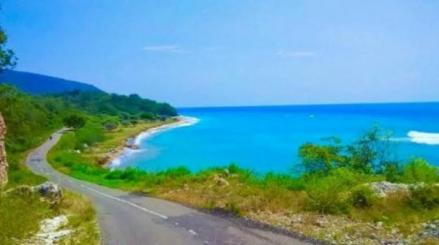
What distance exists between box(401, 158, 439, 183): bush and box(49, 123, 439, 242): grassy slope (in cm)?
220

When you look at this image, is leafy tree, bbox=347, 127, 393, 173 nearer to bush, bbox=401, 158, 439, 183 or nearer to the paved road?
bush, bbox=401, 158, 439, 183

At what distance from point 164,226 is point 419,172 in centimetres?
1497

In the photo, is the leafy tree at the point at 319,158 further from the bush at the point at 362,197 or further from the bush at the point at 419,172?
the bush at the point at 362,197

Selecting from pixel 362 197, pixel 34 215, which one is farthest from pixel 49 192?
pixel 362 197

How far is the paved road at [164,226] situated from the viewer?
1767cm

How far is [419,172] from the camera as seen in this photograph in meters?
28.1

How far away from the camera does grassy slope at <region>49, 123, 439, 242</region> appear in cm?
1966

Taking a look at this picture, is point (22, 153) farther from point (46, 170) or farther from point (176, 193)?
point (176, 193)

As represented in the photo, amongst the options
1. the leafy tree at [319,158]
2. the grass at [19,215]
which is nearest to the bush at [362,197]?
the grass at [19,215]

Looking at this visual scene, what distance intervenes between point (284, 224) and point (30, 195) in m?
12.0

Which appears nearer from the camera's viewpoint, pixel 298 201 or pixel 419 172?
pixel 298 201

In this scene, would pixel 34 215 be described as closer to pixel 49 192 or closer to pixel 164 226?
pixel 49 192

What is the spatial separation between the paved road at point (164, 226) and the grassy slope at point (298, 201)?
55.5 inches

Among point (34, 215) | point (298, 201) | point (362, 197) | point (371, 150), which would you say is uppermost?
point (371, 150)
